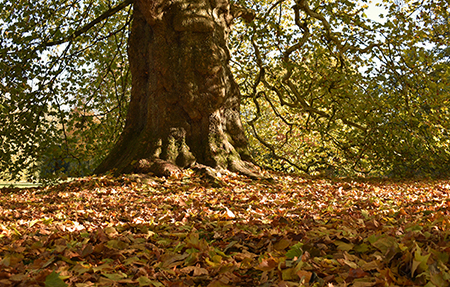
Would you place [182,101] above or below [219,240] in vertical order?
above

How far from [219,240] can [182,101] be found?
370cm

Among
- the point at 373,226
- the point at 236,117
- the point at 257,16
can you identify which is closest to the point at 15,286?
the point at 373,226

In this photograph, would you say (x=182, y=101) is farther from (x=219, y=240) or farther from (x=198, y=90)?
(x=219, y=240)

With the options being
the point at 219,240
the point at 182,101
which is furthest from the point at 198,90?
the point at 219,240

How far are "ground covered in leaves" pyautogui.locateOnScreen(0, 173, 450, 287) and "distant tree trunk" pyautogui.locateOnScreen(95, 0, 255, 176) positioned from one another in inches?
40.1

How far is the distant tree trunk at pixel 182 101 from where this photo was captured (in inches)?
243

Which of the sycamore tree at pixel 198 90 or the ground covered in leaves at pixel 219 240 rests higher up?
the sycamore tree at pixel 198 90

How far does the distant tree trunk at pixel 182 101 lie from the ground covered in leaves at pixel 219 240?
40.1 inches

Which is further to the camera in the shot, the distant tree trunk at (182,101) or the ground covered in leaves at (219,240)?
the distant tree trunk at (182,101)

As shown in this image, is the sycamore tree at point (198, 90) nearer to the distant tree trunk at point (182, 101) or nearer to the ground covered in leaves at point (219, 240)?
the distant tree trunk at point (182, 101)

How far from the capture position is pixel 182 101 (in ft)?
20.8

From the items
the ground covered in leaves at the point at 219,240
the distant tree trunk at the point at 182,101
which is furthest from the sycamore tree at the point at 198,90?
the ground covered in leaves at the point at 219,240

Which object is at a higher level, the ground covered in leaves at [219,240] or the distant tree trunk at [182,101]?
the distant tree trunk at [182,101]

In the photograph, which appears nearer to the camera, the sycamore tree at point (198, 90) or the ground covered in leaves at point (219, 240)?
the ground covered in leaves at point (219, 240)
